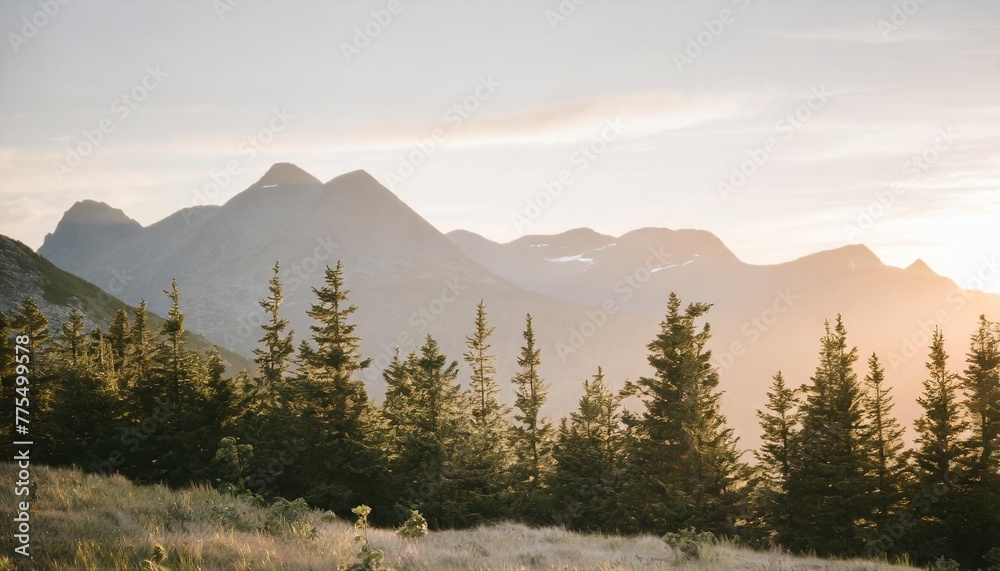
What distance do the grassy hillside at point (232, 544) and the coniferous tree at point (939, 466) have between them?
25.4 m

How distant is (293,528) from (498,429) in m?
31.3

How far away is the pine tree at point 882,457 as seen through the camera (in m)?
33.3

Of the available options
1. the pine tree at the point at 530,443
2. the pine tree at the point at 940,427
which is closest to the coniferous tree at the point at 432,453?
the pine tree at the point at 530,443

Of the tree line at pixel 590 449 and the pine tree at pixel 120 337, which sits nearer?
the tree line at pixel 590 449

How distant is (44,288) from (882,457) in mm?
178601

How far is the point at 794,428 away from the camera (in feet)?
125

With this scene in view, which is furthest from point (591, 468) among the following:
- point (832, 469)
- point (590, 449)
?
point (832, 469)

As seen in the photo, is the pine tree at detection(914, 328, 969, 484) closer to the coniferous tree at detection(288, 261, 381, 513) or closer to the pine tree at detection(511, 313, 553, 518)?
the pine tree at detection(511, 313, 553, 518)

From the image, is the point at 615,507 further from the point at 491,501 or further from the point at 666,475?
the point at 491,501

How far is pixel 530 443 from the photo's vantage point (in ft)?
135

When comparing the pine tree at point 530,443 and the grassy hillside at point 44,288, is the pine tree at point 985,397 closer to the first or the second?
the pine tree at point 530,443

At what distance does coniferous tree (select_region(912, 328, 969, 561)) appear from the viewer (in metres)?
31.8

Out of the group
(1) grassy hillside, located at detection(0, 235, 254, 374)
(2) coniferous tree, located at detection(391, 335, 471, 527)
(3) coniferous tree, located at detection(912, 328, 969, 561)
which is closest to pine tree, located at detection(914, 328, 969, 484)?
(3) coniferous tree, located at detection(912, 328, 969, 561)

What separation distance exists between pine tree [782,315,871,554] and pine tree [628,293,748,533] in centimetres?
591
